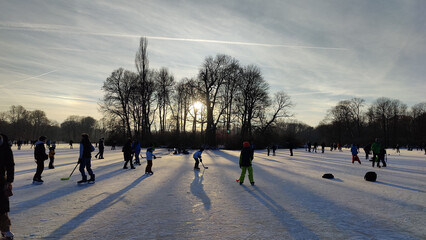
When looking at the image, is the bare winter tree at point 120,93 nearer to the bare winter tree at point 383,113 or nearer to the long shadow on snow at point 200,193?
the long shadow on snow at point 200,193

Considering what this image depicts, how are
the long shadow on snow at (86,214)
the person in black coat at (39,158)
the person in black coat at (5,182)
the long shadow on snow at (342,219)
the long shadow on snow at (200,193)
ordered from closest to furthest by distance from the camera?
1. the person in black coat at (5,182)
2. the long shadow on snow at (86,214)
3. the long shadow on snow at (342,219)
4. the long shadow on snow at (200,193)
5. the person in black coat at (39,158)

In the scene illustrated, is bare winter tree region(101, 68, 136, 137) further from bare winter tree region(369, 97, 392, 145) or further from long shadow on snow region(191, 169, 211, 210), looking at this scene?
bare winter tree region(369, 97, 392, 145)

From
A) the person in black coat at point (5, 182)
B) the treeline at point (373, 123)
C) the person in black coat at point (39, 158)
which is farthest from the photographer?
the treeline at point (373, 123)

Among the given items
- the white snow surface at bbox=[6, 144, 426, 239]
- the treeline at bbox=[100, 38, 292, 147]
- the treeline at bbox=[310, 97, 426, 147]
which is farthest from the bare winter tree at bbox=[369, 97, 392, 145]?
the white snow surface at bbox=[6, 144, 426, 239]

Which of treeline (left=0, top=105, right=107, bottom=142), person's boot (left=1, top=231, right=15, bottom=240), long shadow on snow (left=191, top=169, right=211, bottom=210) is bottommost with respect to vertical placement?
long shadow on snow (left=191, top=169, right=211, bottom=210)

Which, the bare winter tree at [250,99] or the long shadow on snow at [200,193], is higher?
the bare winter tree at [250,99]

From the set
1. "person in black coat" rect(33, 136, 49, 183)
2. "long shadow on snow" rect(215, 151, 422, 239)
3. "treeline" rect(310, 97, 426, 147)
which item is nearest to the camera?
"long shadow on snow" rect(215, 151, 422, 239)

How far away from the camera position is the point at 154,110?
1921 inches

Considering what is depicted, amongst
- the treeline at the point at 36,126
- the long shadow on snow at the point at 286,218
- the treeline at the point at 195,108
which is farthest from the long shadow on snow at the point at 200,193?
the treeline at the point at 36,126

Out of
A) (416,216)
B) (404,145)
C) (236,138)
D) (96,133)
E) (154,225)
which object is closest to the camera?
(154,225)

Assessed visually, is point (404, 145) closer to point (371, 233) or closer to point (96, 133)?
point (371, 233)

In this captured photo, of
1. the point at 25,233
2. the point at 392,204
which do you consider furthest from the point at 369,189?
the point at 25,233

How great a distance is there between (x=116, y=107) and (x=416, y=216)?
148ft

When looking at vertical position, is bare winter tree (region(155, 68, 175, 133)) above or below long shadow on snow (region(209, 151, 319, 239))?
above
